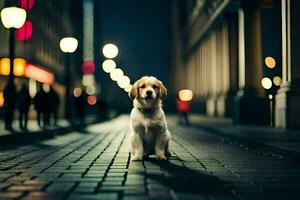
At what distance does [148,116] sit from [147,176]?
171 cm

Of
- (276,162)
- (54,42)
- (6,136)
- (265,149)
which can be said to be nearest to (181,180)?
(276,162)

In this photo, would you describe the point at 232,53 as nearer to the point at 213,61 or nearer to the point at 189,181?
the point at 213,61

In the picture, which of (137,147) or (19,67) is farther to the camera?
(19,67)

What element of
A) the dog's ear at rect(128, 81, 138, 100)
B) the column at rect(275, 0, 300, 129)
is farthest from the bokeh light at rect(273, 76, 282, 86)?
the dog's ear at rect(128, 81, 138, 100)

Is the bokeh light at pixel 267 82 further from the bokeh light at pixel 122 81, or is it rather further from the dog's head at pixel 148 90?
the bokeh light at pixel 122 81

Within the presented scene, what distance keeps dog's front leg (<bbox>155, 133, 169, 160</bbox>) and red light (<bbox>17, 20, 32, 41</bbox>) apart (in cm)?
4015

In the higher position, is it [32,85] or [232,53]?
[232,53]

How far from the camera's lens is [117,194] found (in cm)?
624

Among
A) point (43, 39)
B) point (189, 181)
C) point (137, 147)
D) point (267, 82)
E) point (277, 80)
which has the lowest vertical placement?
point (189, 181)

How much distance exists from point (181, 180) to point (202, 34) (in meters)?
44.2

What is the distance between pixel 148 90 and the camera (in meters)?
9.17

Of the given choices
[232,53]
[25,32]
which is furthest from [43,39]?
[232,53]

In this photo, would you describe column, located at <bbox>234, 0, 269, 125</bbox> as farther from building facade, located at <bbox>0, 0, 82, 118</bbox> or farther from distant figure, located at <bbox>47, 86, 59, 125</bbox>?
building facade, located at <bbox>0, 0, 82, 118</bbox>

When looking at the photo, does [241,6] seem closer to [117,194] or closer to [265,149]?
[265,149]
